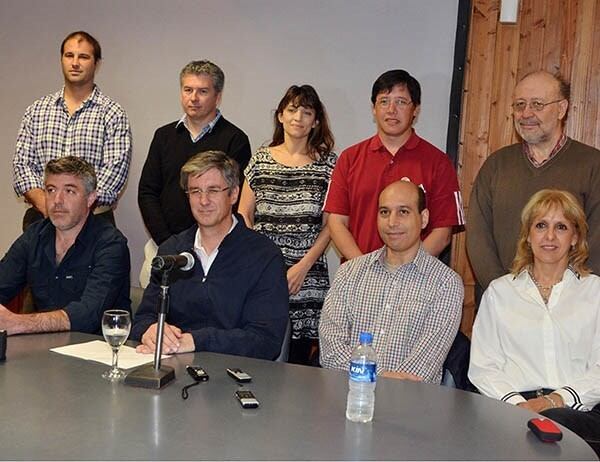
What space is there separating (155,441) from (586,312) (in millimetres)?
1735

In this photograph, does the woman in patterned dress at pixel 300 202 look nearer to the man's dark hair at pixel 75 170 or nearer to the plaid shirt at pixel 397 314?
the plaid shirt at pixel 397 314

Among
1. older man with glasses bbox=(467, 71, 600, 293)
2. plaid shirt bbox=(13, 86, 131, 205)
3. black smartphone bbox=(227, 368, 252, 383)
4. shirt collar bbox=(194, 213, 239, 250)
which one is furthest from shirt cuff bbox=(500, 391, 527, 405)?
plaid shirt bbox=(13, 86, 131, 205)

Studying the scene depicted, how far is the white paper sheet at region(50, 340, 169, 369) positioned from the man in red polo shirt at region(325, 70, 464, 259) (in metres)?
1.38

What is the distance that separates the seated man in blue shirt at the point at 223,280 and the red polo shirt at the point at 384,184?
79 cm

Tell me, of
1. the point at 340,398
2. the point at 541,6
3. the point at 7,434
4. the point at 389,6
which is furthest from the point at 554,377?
the point at 389,6

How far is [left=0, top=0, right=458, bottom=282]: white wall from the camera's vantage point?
481cm

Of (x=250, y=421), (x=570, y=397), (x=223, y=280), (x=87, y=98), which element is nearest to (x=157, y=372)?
(x=250, y=421)

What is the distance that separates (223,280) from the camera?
3074 mm

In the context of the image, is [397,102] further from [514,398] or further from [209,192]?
[514,398]

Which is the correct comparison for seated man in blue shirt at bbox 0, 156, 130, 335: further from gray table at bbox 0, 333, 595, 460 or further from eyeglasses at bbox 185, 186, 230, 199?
gray table at bbox 0, 333, 595, 460

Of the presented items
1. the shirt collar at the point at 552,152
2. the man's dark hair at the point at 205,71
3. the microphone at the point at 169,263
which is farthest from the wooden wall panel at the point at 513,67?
the microphone at the point at 169,263

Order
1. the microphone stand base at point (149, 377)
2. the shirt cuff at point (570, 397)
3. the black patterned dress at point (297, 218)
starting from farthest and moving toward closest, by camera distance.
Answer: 1. the black patterned dress at point (297, 218)
2. the shirt cuff at point (570, 397)
3. the microphone stand base at point (149, 377)

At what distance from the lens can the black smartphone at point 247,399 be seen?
2104 mm

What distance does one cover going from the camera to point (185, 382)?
7.63 feet
